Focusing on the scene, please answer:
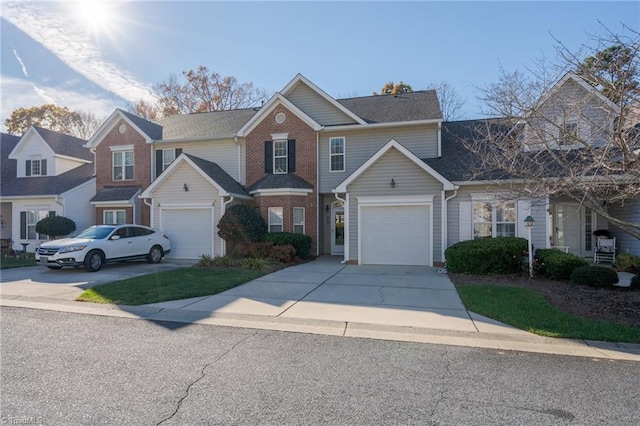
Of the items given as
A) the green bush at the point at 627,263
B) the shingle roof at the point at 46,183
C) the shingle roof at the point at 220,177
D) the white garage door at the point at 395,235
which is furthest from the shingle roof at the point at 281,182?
the green bush at the point at 627,263

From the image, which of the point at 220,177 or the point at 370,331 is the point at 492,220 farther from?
the point at 220,177

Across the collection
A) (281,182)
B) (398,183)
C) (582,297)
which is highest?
(281,182)

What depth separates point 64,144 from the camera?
2284 centimetres

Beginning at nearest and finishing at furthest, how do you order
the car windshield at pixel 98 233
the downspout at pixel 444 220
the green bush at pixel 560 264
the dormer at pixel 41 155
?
the green bush at pixel 560 264 < the car windshield at pixel 98 233 < the downspout at pixel 444 220 < the dormer at pixel 41 155

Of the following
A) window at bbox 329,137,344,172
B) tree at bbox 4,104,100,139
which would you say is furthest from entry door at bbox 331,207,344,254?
tree at bbox 4,104,100,139

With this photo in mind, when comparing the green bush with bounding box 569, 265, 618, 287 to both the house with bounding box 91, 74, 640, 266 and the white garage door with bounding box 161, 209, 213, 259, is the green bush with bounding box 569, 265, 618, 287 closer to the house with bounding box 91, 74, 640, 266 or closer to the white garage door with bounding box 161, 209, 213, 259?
the house with bounding box 91, 74, 640, 266

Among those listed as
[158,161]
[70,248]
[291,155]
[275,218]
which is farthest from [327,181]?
[70,248]

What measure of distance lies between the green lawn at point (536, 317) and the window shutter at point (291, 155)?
10.7 metres

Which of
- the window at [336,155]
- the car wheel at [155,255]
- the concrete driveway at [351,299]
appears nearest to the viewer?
the concrete driveway at [351,299]

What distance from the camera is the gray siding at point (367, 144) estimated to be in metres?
16.8

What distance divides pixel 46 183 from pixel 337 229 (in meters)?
16.4

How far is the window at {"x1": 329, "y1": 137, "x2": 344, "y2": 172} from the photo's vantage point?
17516 millimetres

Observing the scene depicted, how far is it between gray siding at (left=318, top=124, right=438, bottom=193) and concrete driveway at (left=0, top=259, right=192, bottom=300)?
7.82m

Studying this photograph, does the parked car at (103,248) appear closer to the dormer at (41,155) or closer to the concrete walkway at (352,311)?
the concrete walkway at (352,311)
